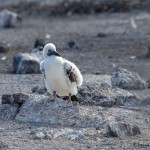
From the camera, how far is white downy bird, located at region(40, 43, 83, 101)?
12992 mm

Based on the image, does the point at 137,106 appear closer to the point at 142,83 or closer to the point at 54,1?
the point at 142,83

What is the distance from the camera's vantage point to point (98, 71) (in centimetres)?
1883

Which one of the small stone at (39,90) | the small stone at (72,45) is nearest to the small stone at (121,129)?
the small stone at (39,90)

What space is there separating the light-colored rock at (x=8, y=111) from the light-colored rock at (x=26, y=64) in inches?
190

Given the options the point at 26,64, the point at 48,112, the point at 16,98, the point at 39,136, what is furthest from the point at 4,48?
the point at 39,136

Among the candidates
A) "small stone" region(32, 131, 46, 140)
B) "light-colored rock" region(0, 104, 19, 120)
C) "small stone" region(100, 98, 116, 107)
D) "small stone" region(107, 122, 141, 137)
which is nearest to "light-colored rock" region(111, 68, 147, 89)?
"small stone" region(100, 98, 116, 107)

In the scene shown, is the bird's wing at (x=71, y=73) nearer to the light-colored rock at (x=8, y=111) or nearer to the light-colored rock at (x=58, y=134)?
the light-colored rock at (x=8, y=111)

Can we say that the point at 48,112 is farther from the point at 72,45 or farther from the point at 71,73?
the point at 72,45

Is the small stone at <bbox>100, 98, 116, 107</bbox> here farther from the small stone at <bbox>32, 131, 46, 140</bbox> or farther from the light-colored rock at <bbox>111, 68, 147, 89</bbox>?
the small stone at <bbox>32, 131, 46, 140</bbox>

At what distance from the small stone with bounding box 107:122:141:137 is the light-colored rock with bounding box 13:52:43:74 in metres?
6.56

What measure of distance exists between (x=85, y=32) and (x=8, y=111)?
1520 centimetres

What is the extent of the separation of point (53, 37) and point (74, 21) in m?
5.77

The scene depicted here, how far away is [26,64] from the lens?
59.4 feet

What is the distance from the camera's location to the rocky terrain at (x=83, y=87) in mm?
11586
